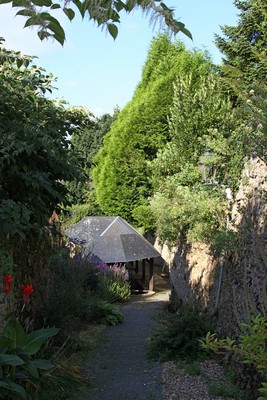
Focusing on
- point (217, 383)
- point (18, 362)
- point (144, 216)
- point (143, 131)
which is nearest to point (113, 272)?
point (144, 216)

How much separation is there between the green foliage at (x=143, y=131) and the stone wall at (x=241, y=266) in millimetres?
11461

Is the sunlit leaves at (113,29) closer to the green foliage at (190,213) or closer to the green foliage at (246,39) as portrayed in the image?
the green foliage at (190,213)

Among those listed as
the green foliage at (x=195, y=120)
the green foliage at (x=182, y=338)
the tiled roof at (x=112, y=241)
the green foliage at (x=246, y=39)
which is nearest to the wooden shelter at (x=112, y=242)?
the tiled roof at (x=112, y=241)

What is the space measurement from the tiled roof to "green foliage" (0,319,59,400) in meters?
14.8

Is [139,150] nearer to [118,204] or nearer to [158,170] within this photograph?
[118,204]

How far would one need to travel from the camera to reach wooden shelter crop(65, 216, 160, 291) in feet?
65.5

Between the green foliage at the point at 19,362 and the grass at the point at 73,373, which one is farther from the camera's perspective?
the grass at the point at 73,373

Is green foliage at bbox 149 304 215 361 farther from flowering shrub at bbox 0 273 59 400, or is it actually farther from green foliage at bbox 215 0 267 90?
green foliage at bbox 215 0 267 90

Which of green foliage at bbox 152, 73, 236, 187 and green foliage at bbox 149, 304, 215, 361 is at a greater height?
green foliage at bbox 152, 73, 236, 187

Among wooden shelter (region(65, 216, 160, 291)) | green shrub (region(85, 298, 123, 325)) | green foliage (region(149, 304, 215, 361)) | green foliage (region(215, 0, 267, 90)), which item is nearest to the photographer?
green foliage (region(149, 304, 215, 361))

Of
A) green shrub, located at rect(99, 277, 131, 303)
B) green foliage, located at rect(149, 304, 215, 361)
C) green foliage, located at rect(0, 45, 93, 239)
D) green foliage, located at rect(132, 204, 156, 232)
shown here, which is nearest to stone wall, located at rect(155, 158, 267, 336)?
green foliage, located at rect(149, 304, 215, 361)

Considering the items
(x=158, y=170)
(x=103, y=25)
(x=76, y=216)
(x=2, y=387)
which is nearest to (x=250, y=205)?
(x=2, y=387)

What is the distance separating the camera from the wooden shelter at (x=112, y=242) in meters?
20.0

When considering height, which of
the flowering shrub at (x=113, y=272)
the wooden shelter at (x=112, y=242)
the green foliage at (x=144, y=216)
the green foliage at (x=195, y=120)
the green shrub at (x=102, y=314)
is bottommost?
the green shrub at (x=102, y=314)
